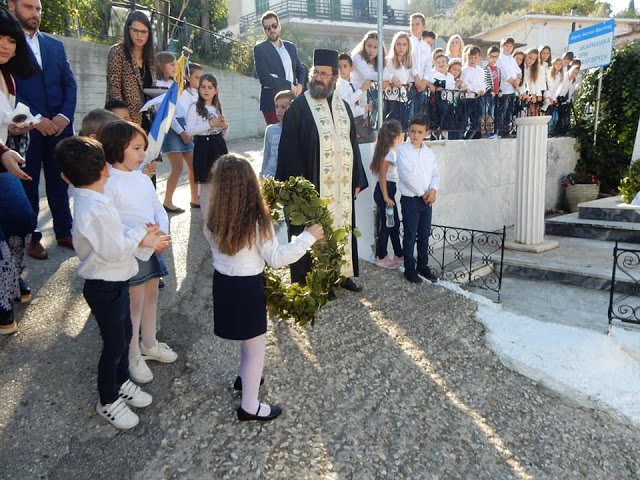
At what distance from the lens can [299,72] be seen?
7.33m

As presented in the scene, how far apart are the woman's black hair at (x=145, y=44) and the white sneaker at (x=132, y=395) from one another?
10.2 feet

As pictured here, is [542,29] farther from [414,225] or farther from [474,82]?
[414,225]

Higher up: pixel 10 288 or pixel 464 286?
pixel 10 288

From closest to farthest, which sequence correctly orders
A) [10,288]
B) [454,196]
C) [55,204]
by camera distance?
[10,288], [55,204], [454,196]

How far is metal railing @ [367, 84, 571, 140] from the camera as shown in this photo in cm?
694

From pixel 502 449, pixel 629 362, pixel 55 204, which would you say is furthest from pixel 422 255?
pixel 55 204

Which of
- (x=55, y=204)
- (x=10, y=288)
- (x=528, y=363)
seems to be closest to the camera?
(x=10, y=288)

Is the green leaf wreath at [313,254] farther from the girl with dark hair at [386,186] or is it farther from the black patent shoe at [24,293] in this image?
the girl with dark hair at [386,186]

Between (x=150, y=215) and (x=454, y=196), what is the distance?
5276 mm

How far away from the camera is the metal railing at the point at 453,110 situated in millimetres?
6941

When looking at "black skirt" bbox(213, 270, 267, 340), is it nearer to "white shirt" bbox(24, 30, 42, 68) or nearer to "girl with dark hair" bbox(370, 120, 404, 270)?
"white shirt" bbox(24, 30, 42, 68)

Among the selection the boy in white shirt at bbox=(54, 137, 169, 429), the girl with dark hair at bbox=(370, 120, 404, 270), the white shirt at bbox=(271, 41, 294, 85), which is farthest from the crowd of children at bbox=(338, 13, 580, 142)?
the boy in white shirt at bbox=(54, 137, 169, 429)

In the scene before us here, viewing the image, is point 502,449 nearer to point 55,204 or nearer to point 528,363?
point 528,363

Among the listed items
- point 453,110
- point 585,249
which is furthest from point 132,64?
point 585,249
